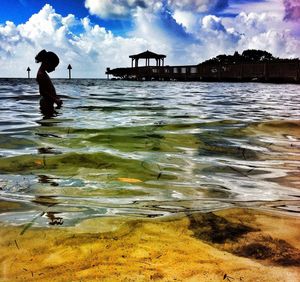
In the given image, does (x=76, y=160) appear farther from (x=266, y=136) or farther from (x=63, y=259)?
(x=266, y=136)

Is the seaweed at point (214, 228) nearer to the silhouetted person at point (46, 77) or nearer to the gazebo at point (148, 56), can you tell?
the silhouetted person at point (46, 77)

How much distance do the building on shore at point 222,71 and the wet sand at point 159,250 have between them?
34605 mm

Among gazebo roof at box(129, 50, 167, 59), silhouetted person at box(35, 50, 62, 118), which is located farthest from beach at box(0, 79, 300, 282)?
gazebo roof at box(129, 50, 167, 59)

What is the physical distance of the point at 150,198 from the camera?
7.89 feet

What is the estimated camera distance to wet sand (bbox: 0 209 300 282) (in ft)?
4.50

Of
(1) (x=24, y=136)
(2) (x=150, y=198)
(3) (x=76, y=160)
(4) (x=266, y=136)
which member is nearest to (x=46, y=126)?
(1) (x=24, y=136)

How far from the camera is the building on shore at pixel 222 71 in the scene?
116ft

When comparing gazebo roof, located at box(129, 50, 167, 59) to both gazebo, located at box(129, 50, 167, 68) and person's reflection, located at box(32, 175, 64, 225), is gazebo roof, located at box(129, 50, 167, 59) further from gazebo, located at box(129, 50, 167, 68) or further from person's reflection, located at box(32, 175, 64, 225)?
person's reflection, located at box(32, 175, 64, 225)

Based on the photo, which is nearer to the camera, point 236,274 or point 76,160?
point 236,274

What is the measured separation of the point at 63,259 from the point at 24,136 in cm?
372

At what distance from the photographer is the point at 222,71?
43219 millimetres

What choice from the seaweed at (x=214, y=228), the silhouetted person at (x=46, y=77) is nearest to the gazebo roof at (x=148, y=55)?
the silhouetted person at (x=46, y=77)

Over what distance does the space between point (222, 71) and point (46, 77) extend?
1487 inches

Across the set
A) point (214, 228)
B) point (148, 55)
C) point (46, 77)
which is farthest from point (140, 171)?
point (148, 55)
